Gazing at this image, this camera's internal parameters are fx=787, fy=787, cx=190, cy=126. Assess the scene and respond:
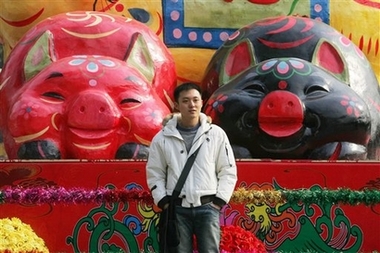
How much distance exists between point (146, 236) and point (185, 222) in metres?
1.45

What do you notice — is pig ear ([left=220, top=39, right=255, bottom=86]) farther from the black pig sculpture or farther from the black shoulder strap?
the black shoulder strap

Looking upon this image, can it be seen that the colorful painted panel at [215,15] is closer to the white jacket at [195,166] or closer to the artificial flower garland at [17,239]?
the artificial flower garland at [17,239]

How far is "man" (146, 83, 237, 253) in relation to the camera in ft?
11.9

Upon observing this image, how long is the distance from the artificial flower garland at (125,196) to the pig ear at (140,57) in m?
1.63

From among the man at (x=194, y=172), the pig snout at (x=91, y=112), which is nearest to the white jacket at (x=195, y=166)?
the man at (x=194, y=172)

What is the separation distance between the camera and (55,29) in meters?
6.22

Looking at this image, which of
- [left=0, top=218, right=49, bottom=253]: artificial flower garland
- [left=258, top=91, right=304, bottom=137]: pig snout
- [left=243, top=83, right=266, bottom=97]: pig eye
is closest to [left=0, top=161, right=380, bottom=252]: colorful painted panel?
[left=0, top=218, right=49, bottom=253]: artificial flower garland

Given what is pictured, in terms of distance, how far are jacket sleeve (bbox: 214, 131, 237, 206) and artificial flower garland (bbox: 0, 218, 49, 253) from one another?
50.1 inches

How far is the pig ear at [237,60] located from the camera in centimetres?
614

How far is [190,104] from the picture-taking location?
12.2 feet

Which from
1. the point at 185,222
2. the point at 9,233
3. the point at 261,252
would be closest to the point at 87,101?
the point at 9,233

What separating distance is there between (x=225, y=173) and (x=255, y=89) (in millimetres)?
2113

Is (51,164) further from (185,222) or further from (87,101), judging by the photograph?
(185,222)

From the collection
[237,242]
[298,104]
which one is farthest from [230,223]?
[298,104]
